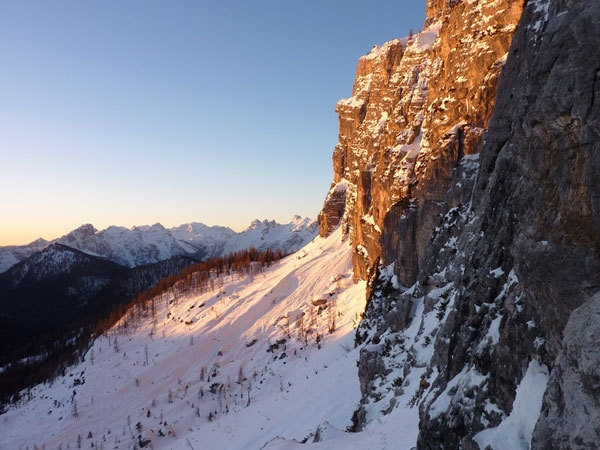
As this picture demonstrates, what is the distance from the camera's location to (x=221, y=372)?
2657 inches

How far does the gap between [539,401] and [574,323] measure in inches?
96.0

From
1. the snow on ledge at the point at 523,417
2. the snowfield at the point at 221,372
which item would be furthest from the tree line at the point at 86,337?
the snow on ledge at the point at 523,417

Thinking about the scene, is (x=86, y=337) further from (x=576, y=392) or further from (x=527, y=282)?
(x=576, y=392)

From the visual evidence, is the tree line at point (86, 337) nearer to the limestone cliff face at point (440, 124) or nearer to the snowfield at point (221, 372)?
the snowfield at point (221, 372)

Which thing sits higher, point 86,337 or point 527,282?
point 527,282

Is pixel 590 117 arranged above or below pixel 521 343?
above

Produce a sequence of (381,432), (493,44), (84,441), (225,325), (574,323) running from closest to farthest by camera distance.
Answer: (574,323)
(381,432)
(493,44)
(84,441)
(225,325)

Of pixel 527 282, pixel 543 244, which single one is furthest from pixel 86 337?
pixel 543 244

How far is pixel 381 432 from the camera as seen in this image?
15.4 metres

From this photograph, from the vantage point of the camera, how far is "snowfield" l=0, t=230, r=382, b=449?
115 feet

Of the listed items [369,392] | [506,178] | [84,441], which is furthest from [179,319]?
[506,178]

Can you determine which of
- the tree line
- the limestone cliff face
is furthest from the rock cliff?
the tree line

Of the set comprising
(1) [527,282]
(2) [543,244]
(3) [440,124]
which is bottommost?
(1) [527,282]

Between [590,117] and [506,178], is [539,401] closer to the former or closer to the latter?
[590,117]
